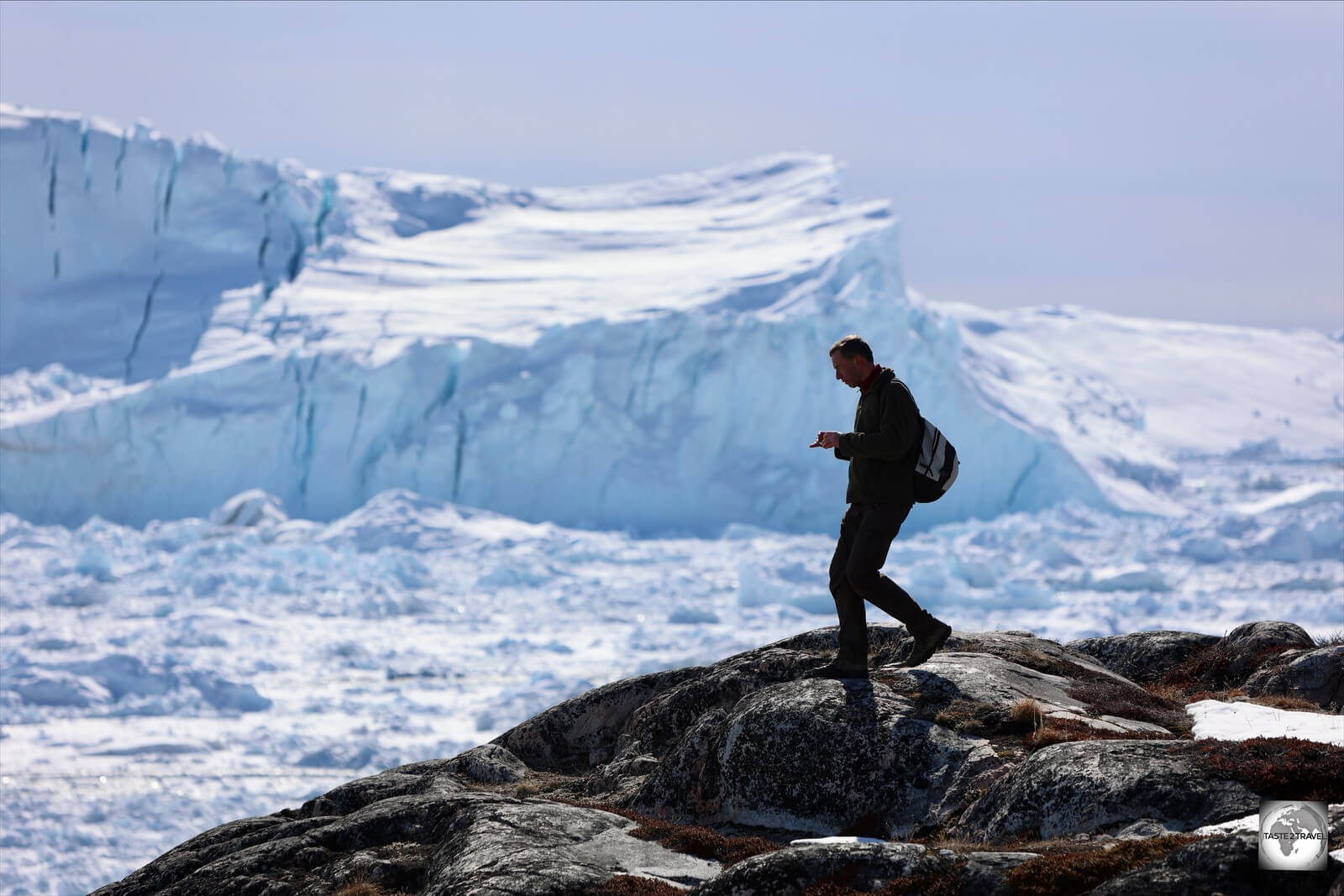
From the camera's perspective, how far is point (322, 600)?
3428cm

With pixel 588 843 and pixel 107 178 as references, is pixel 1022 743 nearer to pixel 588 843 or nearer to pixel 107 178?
pixel 588 843

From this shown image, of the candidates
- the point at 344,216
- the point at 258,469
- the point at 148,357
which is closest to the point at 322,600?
the point at 258,469

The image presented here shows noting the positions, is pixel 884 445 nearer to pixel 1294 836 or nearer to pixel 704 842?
pixel 704 842

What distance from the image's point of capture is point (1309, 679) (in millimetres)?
7480

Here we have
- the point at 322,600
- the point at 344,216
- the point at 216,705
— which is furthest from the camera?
the point at 344,216

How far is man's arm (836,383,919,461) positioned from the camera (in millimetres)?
6066

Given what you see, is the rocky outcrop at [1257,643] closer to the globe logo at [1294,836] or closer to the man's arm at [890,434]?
the man's arm at [890,434]

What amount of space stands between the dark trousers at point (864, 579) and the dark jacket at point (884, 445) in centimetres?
8

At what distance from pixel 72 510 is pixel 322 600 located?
1031 cm

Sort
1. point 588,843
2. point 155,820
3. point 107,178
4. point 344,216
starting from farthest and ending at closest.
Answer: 1. point 344,216
2. point 107,178
3. point 155,820
4. point 588,843

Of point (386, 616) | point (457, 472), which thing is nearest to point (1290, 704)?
point (386, 616)

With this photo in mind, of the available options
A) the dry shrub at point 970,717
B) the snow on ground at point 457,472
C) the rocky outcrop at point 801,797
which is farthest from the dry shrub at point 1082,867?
the snow on ground at point 457,472

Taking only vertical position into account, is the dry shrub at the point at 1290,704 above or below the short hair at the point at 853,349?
below

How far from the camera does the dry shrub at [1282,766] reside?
4.87m
